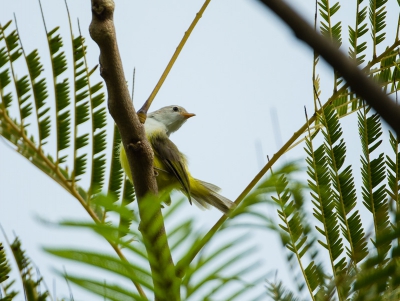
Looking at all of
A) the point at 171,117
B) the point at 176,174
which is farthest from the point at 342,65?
the point at 171,117

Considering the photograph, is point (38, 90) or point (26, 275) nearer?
point (26, 275)

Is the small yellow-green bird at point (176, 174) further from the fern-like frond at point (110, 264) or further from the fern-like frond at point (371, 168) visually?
the fern-like frond at point (110, 264)

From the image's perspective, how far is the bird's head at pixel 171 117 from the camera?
7.18 metres

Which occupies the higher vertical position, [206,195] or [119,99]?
[206,195]

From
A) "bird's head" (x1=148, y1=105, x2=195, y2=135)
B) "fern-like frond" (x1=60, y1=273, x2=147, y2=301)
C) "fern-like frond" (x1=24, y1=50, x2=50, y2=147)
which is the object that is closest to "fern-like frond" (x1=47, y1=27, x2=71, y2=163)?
"fern-like frond" (x1=24, y1=50, x2=50, y2=147)

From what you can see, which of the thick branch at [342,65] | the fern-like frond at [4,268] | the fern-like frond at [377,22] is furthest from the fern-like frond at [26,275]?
the fern-like frond at [377,22]

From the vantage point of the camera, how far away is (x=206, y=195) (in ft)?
19.3

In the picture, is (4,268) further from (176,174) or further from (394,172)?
(176,174)

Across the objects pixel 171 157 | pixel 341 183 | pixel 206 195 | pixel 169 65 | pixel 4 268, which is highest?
pixel 171 157

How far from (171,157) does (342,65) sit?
17.0ft

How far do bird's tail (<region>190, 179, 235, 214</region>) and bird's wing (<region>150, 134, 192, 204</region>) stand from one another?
246 millimetres

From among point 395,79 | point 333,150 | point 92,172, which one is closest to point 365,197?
point 333,150

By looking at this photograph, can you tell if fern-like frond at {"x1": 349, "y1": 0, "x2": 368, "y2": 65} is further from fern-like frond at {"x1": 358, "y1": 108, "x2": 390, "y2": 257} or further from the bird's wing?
the bird's wing

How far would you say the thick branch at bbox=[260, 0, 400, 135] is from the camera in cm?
60
